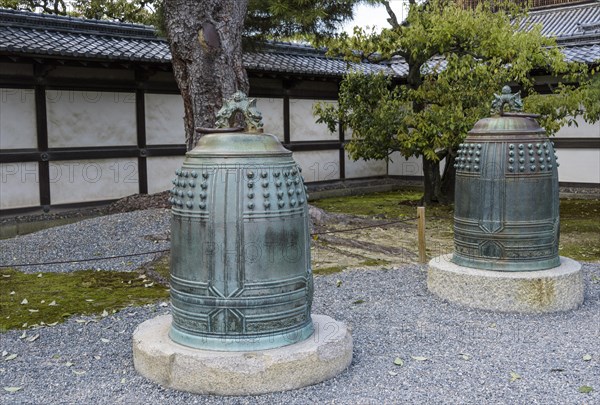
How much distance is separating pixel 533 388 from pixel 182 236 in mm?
2316

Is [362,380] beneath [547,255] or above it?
beneath

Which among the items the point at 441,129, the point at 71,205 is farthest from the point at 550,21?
the point at 71,205

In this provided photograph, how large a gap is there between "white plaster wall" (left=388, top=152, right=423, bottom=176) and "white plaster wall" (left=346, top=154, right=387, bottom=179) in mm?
234

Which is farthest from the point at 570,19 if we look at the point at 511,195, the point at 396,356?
the point at 396,356

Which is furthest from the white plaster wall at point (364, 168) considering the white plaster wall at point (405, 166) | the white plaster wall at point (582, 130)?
the white plaster wall at point (582, 130)

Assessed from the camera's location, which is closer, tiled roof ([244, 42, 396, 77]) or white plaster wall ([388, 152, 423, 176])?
tiled roof ([244, 42, 396, 77])

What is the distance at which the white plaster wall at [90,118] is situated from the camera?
462 inches

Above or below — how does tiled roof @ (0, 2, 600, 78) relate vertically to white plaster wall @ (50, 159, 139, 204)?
above

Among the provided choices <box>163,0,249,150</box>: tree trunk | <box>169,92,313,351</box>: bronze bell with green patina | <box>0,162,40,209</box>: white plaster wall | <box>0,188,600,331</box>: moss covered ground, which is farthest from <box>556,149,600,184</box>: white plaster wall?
<box>169,92,313,351</box>: bronze bell with green patina

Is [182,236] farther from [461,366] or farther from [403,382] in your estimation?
[461,366]

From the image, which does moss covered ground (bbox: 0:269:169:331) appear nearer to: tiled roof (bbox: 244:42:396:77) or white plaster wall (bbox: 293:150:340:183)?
tiled roof (bbox: 244:42:396:77)

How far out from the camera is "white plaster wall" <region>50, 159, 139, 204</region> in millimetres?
11812

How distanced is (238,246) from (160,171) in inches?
389

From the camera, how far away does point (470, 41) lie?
12148 mm
